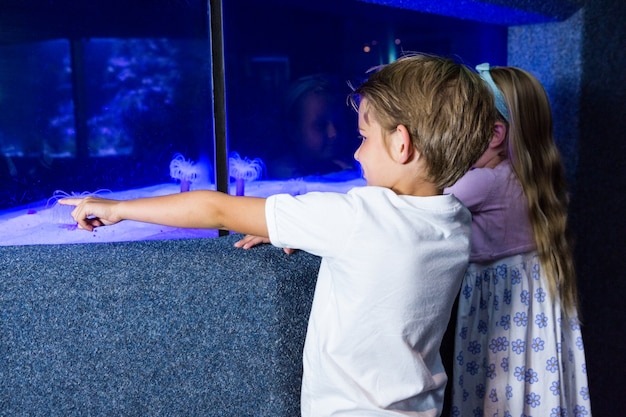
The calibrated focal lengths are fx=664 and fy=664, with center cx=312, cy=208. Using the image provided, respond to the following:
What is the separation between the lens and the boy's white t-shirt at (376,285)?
2.73 feet

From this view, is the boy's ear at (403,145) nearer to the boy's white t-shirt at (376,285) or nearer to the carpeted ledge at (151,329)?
the boy's white t-shirt at (376,285)

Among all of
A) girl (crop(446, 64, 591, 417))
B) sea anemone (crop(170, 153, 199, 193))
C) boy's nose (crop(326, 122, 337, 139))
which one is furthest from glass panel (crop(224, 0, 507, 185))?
girl (crop(446, 64, 591, 417))

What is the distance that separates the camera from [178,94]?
4.30 ft

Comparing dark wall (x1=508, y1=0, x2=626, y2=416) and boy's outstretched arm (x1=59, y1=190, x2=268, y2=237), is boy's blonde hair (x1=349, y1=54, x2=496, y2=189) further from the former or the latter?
dark wall (x1=508, y1=0, x2=626, y2=416)

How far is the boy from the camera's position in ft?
2.75

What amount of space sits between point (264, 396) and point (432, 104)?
0.55m

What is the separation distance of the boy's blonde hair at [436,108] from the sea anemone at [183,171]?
54 centimetres

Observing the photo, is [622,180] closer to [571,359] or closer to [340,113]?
[571,359]

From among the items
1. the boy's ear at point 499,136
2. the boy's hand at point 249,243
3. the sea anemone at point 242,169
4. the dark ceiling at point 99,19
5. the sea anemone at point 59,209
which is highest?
the dark ceiling at point 99,19

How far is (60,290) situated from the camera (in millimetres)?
963

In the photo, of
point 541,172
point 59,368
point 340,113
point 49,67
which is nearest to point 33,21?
point 49,67

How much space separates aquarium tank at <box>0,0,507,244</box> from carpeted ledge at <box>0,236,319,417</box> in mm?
188

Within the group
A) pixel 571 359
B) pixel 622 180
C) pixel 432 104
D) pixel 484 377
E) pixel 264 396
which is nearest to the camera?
pixel 432 104

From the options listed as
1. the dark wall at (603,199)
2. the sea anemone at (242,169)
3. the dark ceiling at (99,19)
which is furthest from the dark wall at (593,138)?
the dark ceiling at (99,19)
